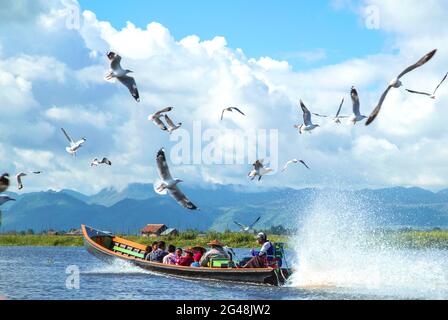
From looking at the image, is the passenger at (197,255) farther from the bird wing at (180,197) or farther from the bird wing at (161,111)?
the bird wing at (180,197)

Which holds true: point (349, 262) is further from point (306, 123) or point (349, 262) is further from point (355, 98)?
point (355, 98)

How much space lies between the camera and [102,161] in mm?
32844

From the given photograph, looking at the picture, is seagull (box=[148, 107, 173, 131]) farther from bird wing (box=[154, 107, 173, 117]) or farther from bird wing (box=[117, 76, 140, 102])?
bird wing (box=[117, 76, 140, 102])

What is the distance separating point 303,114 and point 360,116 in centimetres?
413

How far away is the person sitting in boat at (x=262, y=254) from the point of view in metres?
33.2

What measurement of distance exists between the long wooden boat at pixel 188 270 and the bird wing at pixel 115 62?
37.5ft

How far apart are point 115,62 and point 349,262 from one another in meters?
18.8

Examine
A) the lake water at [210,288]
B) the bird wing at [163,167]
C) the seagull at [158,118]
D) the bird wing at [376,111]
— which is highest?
the seagull at [158,118]

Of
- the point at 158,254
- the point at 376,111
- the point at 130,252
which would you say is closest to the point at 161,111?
the point at 158,254

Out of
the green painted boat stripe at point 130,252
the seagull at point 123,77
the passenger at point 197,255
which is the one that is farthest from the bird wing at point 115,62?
the green painted boat stripe at point 130,252

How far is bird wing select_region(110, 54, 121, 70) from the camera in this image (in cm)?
2700

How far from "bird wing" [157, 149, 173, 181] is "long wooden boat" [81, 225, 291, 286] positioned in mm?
11233
